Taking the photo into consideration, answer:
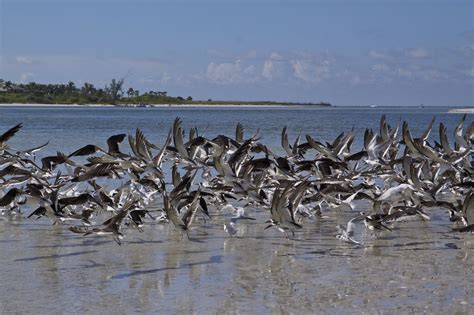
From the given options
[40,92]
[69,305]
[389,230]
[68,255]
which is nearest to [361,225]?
[389,230]

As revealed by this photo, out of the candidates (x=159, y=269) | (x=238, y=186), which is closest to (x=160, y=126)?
(x=238, y=186)

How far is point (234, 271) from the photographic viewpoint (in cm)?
884

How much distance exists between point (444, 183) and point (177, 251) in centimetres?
404

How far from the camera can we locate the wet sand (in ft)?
24.6

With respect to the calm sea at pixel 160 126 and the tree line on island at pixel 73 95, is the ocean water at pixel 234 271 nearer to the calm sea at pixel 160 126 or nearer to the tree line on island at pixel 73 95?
the calm sea at pixel 160 126

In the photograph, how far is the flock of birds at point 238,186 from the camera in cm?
1074

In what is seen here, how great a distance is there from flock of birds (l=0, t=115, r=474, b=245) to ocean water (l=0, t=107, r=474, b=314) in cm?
25

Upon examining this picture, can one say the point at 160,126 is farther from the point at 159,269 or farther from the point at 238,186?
the point at 159,269

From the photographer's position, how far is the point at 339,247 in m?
10.2

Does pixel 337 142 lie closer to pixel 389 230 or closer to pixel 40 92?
pixel 389 230

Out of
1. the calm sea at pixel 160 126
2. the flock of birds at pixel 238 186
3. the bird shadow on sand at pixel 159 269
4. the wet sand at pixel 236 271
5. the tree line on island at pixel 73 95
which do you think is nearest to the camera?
the wet sand at pixel 236 271

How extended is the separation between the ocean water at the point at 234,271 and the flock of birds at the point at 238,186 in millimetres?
255

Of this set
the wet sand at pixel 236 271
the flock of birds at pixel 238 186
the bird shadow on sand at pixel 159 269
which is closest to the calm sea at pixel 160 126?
the flock of birds at pixel 238 186

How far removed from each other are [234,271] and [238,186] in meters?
2.52
